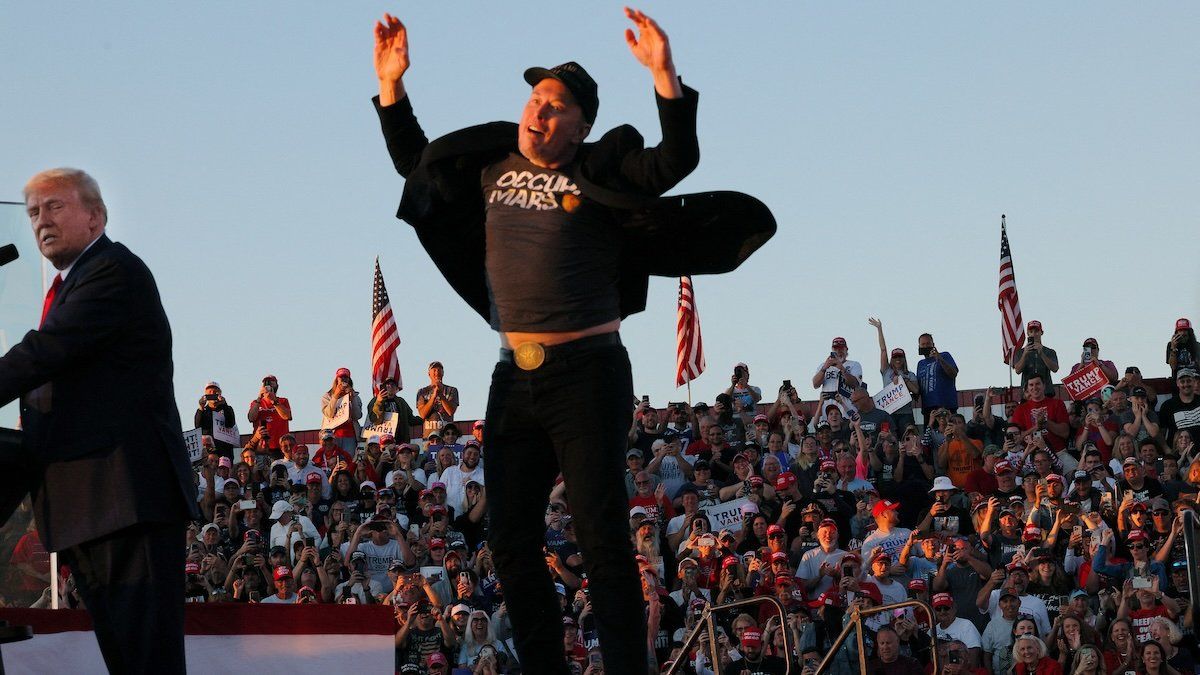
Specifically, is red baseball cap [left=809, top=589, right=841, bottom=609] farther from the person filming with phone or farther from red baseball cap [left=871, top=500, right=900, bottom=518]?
the person filming with phone

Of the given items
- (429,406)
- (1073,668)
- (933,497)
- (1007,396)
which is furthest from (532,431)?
(1007,396)

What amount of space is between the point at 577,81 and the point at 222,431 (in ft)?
50.2

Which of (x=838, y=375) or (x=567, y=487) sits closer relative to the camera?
(x=567, y=487)

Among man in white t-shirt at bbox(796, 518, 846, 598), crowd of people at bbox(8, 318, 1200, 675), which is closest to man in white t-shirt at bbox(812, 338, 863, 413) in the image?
crowd of people at bbox(8, 318, 1200, 675)

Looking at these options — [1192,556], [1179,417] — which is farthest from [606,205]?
[1179,417]

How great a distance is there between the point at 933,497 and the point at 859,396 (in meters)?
3.12

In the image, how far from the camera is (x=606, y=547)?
15.5ft

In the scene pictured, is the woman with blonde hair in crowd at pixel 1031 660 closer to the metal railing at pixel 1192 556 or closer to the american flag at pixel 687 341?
the metal railing at pixel 1192 556

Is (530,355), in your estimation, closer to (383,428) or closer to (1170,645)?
(1170,645)

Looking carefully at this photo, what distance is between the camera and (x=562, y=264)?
4832 millimetres

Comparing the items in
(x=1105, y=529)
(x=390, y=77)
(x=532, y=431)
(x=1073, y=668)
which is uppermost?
(x=390, y=77)

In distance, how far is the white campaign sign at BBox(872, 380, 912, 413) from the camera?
742 inches

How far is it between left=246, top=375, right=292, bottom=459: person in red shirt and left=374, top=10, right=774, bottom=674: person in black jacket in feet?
49.2

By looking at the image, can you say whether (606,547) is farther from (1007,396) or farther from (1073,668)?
(1007,396)
